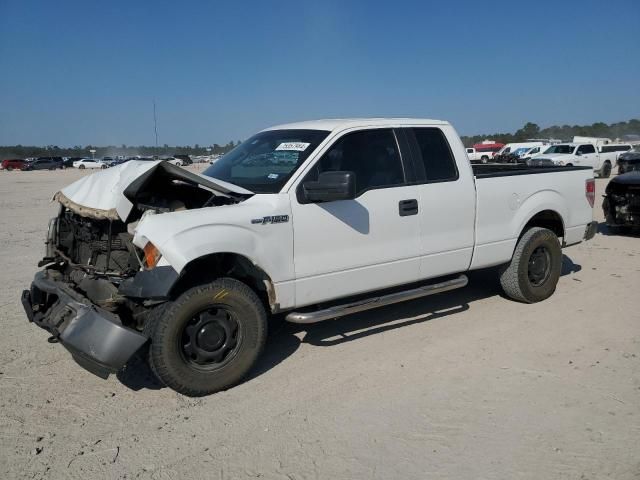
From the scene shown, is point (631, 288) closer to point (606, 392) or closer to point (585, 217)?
point (585, 217)

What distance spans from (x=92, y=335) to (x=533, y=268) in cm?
455

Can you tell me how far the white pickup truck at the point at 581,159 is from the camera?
28.6 meters

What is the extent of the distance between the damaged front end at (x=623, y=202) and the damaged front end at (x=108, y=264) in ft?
27.3

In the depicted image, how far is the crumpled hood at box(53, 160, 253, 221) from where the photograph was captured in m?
3.94

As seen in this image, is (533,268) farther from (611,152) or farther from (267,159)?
(611,152)

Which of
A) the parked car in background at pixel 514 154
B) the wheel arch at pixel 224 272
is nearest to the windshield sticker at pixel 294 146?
the wheel arch at pixel 224 272

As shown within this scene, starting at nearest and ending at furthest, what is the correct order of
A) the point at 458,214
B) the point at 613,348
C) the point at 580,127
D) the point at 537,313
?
the point at 613,348
the point at 458,214
the point at 537,313
the point at 580,127

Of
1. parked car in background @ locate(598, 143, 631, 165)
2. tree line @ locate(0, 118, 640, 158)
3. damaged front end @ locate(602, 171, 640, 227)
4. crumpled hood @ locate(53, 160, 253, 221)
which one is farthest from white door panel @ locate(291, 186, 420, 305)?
tree line @ locate(0, 118, 640, 158)

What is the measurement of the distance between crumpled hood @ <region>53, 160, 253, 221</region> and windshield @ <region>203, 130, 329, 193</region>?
32 centimetres

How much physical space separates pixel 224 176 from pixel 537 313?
3473 millimetres

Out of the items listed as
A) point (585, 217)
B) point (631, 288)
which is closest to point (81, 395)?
point (585, 217)

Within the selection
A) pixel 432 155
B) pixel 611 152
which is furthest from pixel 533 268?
pixel 611 152

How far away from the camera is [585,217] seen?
21.2 ft

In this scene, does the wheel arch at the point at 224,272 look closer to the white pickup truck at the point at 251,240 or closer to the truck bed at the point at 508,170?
the white pickup truck at the point at 251,240
